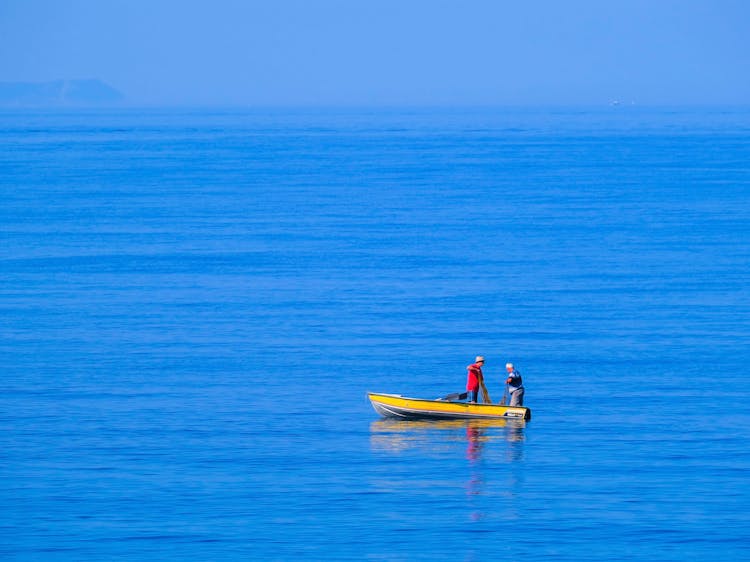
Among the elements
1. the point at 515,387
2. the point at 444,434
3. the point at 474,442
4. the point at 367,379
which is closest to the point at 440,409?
the point at 444,434

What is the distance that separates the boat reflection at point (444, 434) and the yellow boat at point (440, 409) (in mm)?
201

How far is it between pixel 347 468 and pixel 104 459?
258 inches

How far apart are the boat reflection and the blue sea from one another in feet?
0.44

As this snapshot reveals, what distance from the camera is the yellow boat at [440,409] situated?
41.3m

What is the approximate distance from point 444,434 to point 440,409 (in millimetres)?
1109

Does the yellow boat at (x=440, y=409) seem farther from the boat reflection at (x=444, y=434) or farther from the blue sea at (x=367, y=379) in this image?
the blue sea at (x=367, y=379)

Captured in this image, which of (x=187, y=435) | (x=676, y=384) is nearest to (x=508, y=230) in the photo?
(x=676, y=384)

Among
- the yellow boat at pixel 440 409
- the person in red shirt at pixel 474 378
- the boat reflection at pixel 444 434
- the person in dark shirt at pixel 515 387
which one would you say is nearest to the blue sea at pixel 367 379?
the boat reflection at pixel 444 434

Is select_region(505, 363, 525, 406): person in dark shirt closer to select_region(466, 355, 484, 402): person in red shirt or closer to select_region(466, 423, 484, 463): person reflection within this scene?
select_region(466, 355, 484, 402): person in red shirt

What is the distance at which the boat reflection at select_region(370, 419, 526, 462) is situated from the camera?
39.1 meters

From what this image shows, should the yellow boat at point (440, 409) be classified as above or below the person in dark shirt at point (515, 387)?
below

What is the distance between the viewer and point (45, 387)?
4641 centimetres

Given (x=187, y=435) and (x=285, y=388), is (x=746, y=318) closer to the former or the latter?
(x=285, y=388)

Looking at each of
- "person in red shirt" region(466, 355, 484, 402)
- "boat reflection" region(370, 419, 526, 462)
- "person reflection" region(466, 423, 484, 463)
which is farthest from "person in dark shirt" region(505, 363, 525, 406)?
"person reflection" region(466, 423, 484, 463)
